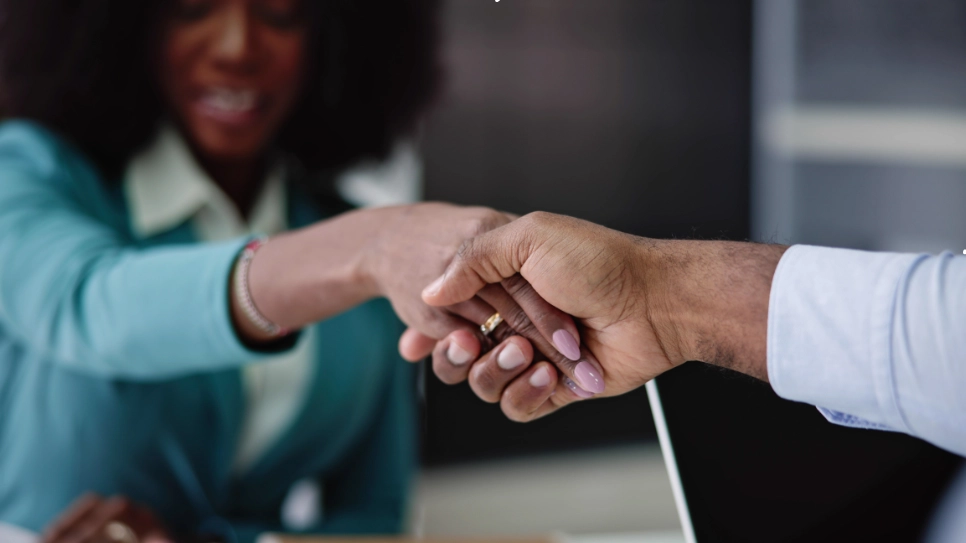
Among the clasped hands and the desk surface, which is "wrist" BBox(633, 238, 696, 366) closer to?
the clasped hands

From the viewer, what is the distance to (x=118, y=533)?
967mm

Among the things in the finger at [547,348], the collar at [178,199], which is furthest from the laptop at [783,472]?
the collar at [178,199]

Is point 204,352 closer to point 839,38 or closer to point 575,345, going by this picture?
point 575,345

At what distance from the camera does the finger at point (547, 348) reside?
739 mm

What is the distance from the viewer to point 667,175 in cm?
239

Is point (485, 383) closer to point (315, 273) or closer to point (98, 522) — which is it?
point (315, 273)

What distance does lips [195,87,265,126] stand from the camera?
1312mm

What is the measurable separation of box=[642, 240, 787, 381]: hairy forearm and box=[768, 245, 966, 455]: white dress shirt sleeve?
0.06 ft

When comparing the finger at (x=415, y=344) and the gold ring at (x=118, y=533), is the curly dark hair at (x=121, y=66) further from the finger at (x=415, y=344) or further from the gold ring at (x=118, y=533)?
the finger at (x=415, y=344)

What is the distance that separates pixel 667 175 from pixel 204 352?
5.93ft

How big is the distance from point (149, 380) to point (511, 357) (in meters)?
0.65

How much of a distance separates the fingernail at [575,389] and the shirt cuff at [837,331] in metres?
0.22

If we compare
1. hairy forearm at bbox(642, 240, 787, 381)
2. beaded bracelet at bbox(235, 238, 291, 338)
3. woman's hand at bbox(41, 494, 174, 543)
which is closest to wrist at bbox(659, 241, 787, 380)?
hairy forearm at bbox(642, 240, 787, 381)

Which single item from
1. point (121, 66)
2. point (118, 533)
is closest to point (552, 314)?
point (118, 533)
